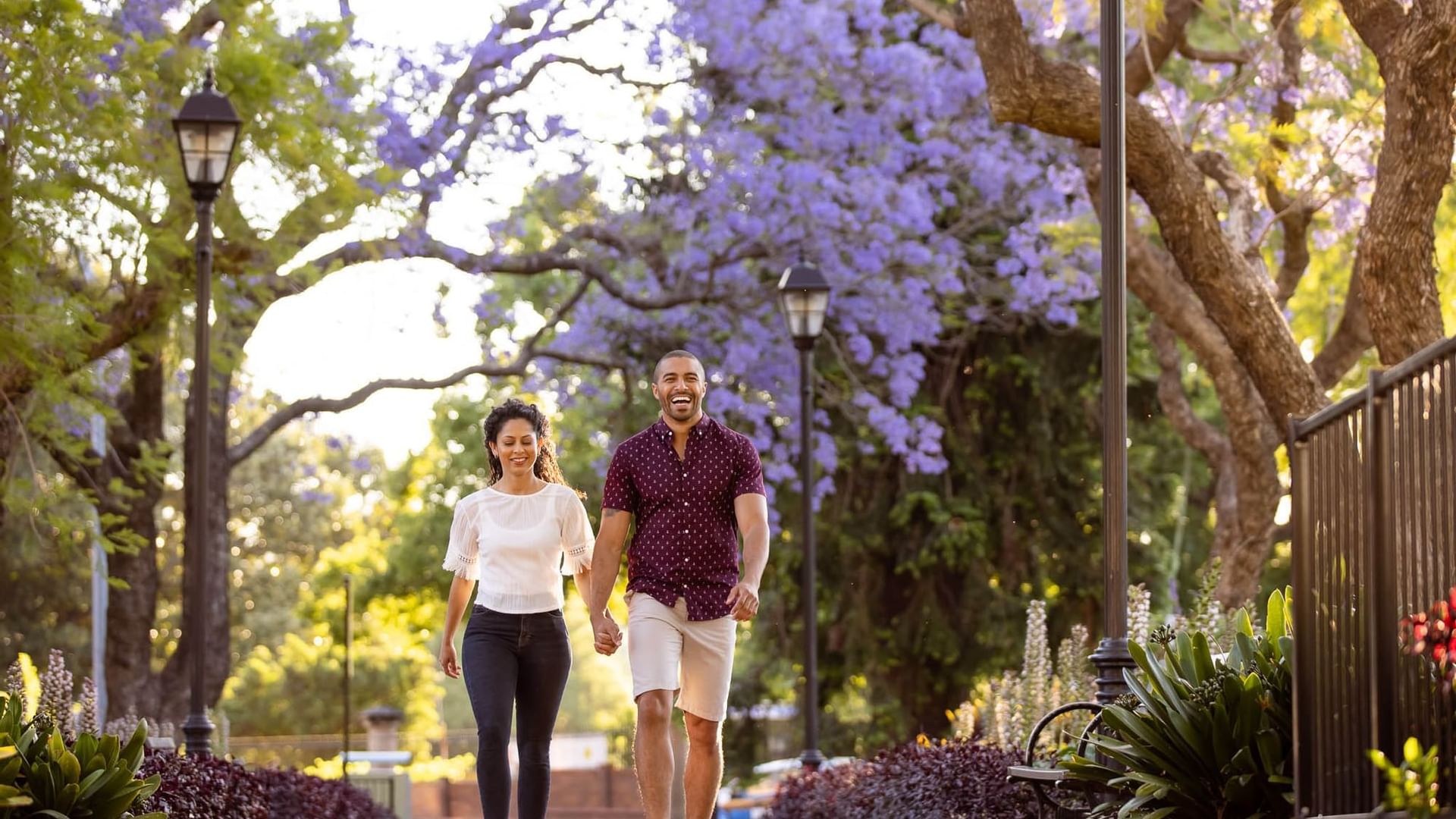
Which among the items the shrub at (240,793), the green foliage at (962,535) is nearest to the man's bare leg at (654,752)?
the shrub at (240,793)

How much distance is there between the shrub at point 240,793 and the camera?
9977 millimetres

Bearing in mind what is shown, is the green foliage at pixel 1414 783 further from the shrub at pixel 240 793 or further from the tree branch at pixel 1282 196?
the tree branch at pixel 1282 196

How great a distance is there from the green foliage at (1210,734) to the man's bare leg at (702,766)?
60.9 inches

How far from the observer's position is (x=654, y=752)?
26.4ft

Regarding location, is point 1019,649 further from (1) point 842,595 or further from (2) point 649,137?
(2) point 649,137

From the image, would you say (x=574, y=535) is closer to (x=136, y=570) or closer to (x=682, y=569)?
(x=682, y=569)

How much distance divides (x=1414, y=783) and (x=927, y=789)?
5691mm

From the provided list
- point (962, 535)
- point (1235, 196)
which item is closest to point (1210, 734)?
point (1235, 196)

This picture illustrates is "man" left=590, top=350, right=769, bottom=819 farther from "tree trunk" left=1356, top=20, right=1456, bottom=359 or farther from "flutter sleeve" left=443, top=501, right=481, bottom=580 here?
"tree trunk" left=1356, top=20, right=1456, bottom=359

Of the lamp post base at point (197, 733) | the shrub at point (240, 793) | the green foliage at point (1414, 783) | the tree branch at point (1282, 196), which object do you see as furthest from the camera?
the tree branch at point (1282, 196)

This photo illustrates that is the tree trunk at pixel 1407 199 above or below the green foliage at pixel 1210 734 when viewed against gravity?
above

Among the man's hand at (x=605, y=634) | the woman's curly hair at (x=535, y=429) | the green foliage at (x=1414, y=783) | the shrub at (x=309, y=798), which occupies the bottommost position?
the shrub at (x=309, y=798)

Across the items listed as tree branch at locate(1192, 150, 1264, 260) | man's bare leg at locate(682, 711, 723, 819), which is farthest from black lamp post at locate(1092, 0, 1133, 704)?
tree branch at locate(1192, 150, 1264, 260)

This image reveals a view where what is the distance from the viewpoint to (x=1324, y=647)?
597cm
